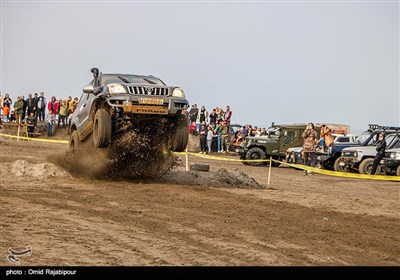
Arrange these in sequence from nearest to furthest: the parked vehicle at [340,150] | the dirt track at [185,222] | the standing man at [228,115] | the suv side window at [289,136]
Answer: the dirt track at [185,222] < the parked vehicle at [340,150] < the suv side window at [289,136] < the standing man at [228,115]

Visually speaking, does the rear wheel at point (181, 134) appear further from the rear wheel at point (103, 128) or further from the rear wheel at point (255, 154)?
the rear wheel at point (255, 154)

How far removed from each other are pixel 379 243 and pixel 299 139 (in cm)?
2128

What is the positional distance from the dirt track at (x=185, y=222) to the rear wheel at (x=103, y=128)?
0.98 metres

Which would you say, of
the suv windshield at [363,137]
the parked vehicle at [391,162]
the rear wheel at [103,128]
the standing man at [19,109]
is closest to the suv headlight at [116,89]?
the rear wheel at [103,128]

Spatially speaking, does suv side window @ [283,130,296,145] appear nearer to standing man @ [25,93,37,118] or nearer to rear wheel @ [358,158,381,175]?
rear wheel @ [358,158,381,175]

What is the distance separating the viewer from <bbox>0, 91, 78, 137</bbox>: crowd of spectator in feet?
117

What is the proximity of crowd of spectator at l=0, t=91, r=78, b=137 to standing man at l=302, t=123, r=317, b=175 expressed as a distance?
13.6 meters

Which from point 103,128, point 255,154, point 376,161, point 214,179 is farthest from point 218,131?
point 103,128

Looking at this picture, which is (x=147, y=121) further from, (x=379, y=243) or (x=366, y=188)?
(x=366, y=188)

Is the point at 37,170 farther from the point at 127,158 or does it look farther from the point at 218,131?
the point at 218,131

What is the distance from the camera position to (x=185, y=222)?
11305mm

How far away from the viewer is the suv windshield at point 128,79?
16541mm

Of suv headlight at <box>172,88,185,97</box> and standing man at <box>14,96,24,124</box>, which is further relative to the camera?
standing man at <box>14,96,24,124</box>

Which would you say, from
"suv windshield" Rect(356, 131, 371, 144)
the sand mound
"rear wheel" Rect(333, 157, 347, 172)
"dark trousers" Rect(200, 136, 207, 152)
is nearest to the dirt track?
the sand mound
